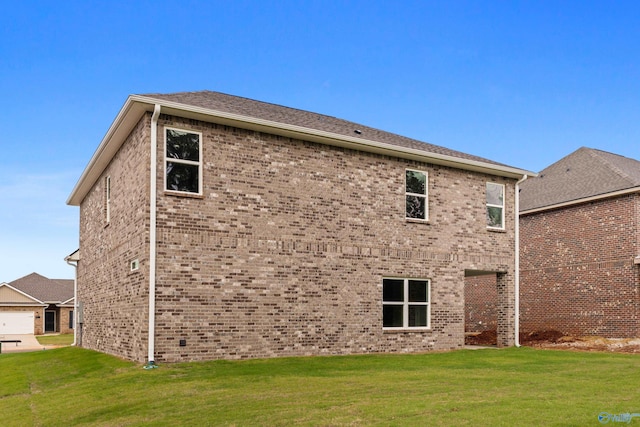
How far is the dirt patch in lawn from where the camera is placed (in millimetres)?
18234

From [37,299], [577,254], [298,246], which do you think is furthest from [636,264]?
[37,299]

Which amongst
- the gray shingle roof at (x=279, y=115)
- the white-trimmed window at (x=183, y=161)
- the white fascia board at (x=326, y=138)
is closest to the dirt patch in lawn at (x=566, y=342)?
the white fascia board at (x=326, y=138)

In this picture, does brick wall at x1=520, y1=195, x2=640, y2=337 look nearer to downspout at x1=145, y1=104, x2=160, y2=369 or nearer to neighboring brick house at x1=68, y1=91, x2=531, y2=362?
neighboring brick house at x1=68, y1=91, x2=531, y2=362

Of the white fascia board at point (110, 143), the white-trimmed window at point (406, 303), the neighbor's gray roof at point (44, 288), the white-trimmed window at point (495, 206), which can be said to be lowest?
the neighbor's gray roof at point (44, 288)

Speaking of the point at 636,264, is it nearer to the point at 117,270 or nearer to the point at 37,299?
the point at 117,270

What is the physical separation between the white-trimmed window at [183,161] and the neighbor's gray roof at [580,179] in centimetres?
1600

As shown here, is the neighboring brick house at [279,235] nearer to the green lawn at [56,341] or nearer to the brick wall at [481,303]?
the brick wall at [481,303]

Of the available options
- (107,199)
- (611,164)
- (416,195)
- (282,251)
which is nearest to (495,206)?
(416,195)

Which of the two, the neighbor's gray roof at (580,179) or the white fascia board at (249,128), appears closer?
the white fascia board at (249,128)

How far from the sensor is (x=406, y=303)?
1700 centimetres

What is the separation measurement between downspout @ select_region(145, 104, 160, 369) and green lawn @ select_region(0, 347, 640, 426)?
0.61 meters

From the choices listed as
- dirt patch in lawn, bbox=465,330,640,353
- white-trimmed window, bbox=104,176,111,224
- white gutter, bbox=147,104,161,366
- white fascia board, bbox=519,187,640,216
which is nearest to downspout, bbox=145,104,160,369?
white gutter, bbox=147,104,161,366

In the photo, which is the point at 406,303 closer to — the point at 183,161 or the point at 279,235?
the point at 279,235

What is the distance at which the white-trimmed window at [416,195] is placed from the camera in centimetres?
1731
